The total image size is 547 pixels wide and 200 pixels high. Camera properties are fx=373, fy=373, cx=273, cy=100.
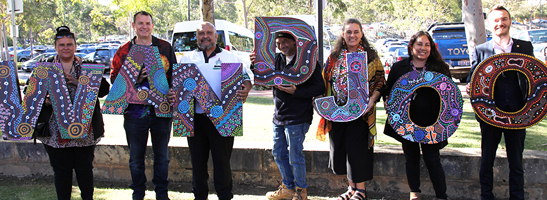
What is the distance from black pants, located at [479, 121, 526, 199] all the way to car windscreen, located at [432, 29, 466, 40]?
10.3 metres

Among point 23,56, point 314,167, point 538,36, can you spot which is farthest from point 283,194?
point 23,56

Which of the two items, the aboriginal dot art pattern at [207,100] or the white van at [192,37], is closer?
the aboriginal dot art pattern at [207,100]

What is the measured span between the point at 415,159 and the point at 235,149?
1892 mm

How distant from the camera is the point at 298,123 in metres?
3.48

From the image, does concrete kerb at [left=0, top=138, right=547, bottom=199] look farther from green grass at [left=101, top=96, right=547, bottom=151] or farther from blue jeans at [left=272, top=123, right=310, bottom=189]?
green grass at [left=101, top=96, right=547, bottom=151]

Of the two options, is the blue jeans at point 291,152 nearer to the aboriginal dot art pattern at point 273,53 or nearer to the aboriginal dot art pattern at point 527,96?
the aboriginal dot art pattern at point 273,53

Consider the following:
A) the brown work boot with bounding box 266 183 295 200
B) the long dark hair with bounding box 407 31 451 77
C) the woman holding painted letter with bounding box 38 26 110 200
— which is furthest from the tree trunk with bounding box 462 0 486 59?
the woman holding painted letter with bounding box 38 26 110 200

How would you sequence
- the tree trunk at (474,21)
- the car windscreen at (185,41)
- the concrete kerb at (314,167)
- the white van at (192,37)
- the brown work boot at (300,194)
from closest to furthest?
the brown work boot at (300,194)
the concrete kerb at (314,167)
the tree trunk at (474,21)
the white van at (192,37)
the car windscreen at (185,41)

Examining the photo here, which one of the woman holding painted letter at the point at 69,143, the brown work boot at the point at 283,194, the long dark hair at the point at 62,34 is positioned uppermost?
the long dark hair at the point at 62,34

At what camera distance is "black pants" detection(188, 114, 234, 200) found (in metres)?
3.49

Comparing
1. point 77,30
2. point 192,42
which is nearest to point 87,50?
point 192,42

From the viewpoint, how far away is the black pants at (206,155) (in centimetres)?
349

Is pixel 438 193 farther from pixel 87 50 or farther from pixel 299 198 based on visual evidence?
pixel 87 50

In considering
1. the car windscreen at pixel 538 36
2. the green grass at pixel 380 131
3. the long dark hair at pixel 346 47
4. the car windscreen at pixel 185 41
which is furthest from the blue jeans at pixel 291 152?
the car windscreen at pixel 538 36
